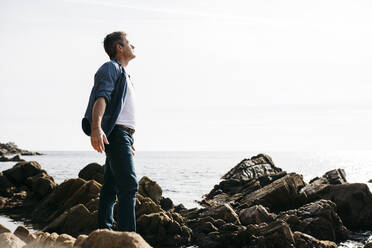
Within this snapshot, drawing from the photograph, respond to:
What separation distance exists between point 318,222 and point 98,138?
8192 mm

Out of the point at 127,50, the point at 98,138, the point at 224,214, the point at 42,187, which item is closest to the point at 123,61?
the point at 127,50

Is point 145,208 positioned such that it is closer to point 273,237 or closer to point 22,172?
point 273,237

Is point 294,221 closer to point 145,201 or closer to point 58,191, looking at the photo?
point 145,201

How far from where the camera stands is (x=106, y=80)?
15.3 ft

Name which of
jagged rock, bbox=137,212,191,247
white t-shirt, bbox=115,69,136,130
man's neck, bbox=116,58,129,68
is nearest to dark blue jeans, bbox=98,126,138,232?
white t-shirt, bbox=115,69,136,130

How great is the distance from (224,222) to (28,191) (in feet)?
35.4

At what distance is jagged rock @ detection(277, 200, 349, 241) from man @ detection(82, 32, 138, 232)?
23.5ft

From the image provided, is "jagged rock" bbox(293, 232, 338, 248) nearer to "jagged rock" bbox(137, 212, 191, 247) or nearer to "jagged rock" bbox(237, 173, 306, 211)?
"jagged rock" bbox(137, 212, 191, 247)

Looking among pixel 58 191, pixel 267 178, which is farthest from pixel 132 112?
pixel 267 178

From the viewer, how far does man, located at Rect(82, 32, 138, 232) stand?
14.8ft

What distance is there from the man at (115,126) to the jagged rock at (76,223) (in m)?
4.85

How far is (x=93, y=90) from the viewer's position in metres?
4.81

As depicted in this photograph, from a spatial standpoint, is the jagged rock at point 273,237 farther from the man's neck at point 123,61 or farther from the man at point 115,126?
the man's neck at point 123,61

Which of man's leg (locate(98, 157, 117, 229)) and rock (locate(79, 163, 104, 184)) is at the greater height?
man's leg (locate(98, 157, 117, 229))
